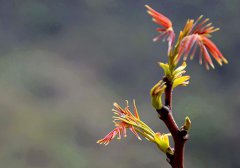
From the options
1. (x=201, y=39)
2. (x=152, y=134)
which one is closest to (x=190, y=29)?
(x=201, y=39)

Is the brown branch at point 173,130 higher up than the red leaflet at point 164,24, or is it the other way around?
the red leaflet at point 164,24

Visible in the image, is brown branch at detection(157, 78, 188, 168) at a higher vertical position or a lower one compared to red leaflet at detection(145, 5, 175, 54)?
lower

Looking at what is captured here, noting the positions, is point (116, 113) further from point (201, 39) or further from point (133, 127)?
point (201, 39)

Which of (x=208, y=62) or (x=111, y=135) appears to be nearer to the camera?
(x=208, y=62)

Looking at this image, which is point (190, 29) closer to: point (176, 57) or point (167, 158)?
point (176, 57)

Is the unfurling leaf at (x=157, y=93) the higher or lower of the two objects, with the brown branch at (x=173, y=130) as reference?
higher

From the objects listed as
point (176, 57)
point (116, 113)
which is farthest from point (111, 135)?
point (176, 57)
